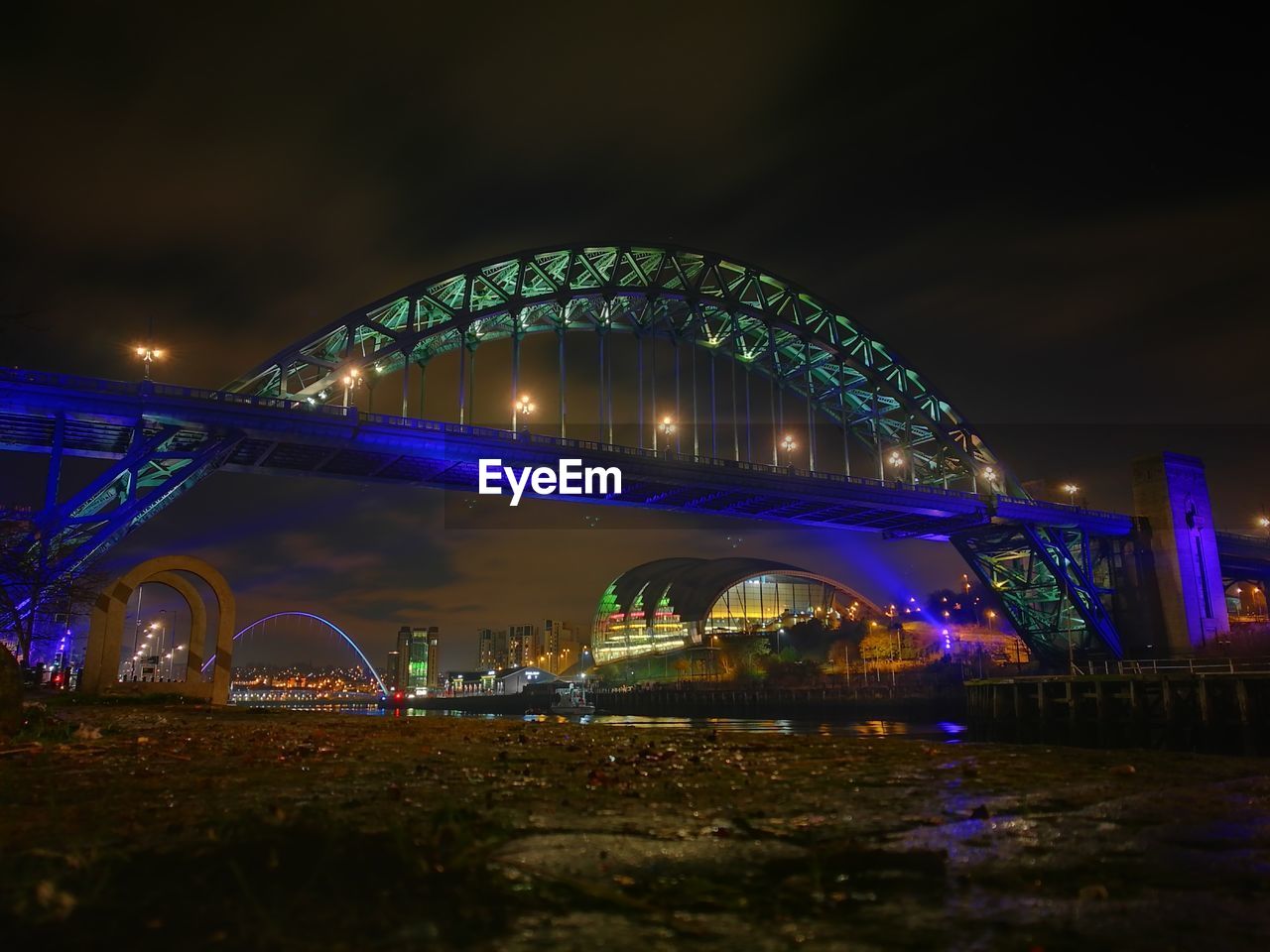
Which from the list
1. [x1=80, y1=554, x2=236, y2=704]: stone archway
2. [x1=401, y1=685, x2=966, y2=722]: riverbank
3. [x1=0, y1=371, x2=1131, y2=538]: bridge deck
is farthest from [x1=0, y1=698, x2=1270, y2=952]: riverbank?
[x1=401, y1=685, x2=966, y2=722]: riverbank

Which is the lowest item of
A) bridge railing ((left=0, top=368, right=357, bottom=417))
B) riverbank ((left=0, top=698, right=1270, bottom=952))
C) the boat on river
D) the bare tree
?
the boat on river

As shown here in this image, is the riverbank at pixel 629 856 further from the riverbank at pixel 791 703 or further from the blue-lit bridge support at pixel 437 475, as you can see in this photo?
the riverbank at pixel 791 703

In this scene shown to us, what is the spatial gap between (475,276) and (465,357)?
550 centimetres

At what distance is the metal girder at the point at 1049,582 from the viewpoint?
6272 centimetres

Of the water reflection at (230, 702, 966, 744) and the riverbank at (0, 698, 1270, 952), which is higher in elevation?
the riverbank at (0, 698, 1270, 952)

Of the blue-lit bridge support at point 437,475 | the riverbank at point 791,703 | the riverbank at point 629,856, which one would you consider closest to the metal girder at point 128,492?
the blue-lit bridge support at point 437,475

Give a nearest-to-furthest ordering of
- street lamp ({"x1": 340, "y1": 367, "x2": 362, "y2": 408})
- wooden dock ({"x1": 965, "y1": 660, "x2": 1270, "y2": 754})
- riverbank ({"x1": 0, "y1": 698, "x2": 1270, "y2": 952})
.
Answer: riverbank ({"x1": 0, "y1": 698, "x2": 1270, "y2": 952}), wooden dock ({"x1": 965, "y1": 660, "x2": 1270, "y2": 754}), street lamp ({"x1": 340, "y1": 367, "x2": 362, "y2": 408})

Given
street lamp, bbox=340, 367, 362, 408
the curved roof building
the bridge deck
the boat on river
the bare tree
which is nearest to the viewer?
the bare tree

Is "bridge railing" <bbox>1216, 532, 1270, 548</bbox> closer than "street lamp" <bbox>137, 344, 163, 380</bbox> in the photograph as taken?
No

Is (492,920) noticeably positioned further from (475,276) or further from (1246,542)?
(1246,542)

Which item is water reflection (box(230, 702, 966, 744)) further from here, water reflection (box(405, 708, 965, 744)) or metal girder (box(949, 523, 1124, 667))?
metal girder (box(949, 523, 1124, 667))

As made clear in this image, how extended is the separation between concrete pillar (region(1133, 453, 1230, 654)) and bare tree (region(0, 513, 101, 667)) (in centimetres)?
6752

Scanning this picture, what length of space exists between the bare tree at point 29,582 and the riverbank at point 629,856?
21666mm

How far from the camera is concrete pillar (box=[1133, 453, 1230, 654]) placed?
2429 inches
